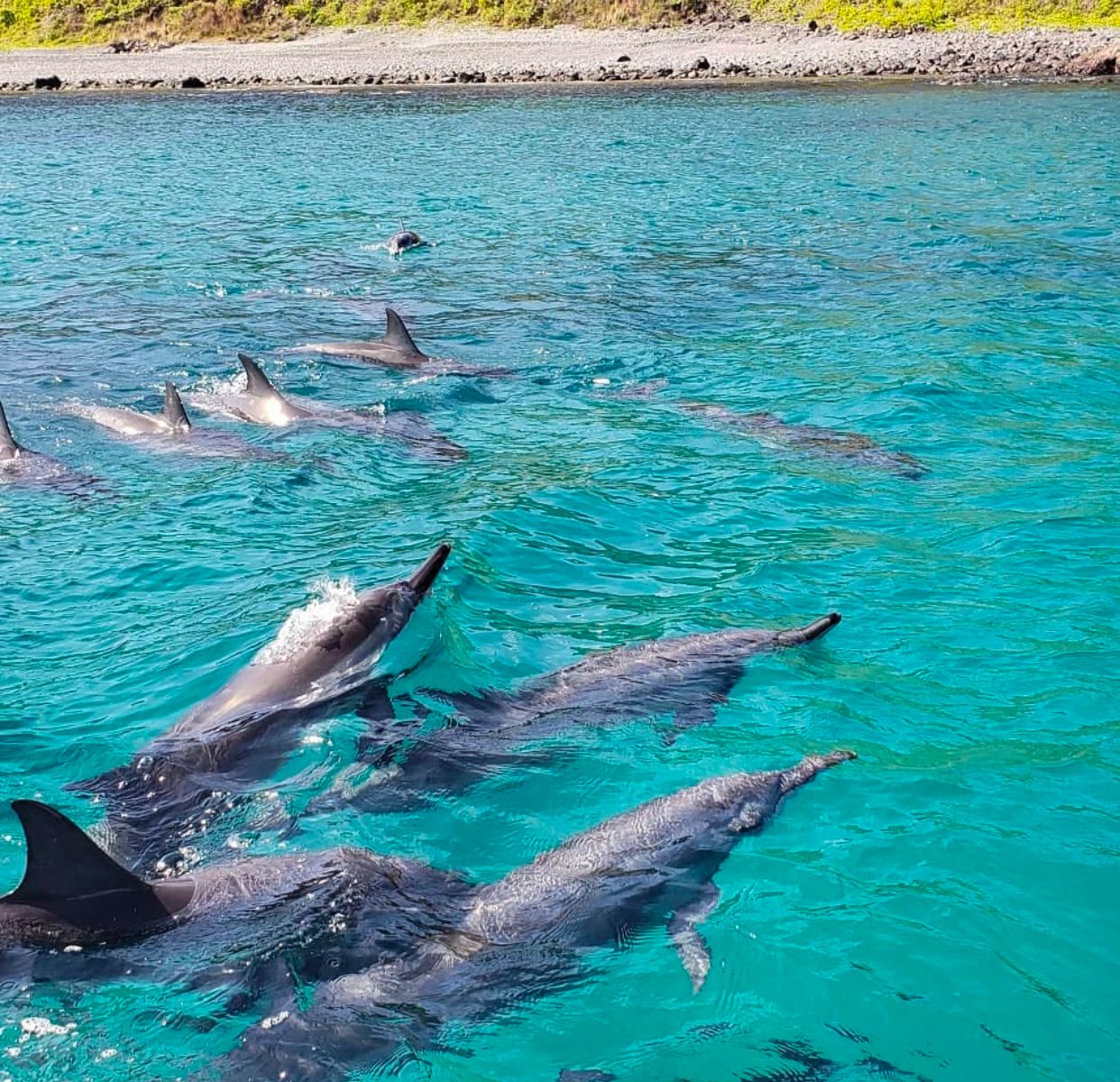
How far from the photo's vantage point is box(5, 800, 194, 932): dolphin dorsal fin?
544cm

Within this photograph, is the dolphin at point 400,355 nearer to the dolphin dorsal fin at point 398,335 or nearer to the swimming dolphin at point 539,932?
the dolphin dorsal fin at point 398,335

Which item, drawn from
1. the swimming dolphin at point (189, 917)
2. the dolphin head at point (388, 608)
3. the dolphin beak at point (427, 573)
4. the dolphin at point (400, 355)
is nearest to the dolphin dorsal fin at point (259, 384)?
the dolphin at point (400, 355)

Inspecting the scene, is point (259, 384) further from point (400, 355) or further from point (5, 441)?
point (5, 441)

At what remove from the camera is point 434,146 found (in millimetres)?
35375

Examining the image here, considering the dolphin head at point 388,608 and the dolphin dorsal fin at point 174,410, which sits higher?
the dolphin dorsal fin at point 174,410

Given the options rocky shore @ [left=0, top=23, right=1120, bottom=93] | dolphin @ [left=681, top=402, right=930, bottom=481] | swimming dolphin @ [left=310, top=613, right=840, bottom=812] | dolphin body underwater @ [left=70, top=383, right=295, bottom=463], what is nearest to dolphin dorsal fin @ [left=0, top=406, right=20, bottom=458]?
dolphin body underwater @ [left=70, top=383, right=295, bottom=463]

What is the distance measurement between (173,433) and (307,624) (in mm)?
5289

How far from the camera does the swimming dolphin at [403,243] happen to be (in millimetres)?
22375

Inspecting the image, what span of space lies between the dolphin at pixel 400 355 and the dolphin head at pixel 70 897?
9890 millimetres

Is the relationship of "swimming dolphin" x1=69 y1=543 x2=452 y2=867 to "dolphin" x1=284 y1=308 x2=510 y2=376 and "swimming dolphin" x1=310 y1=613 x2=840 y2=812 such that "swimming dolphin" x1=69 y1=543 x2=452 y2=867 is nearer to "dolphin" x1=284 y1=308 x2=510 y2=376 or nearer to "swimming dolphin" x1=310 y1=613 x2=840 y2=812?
"swimming dolphin" x1=310 y1=613 x2=840 y2=812

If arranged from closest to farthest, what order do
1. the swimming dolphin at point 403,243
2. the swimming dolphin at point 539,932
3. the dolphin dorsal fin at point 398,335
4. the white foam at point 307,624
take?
the swimming dolphin at point 539,932 < the white foam at point 307,624 < the dolphin dorsal fin at point 398,335 < the swimming dolphin at point 403,243

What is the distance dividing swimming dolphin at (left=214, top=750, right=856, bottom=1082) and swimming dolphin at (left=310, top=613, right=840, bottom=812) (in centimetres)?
86

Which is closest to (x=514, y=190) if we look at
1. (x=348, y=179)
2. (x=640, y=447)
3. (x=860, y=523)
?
(x=348, y=179)

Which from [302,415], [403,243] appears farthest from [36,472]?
[403,243]
